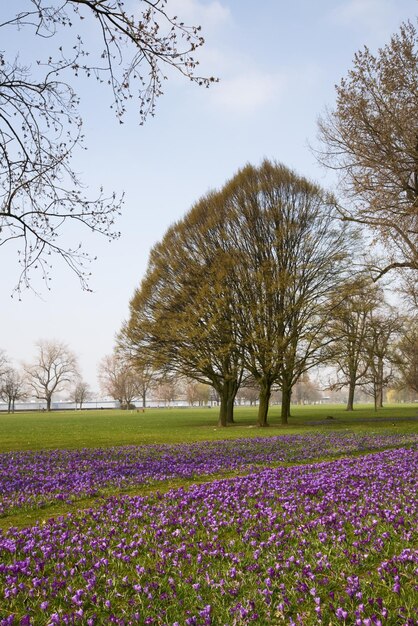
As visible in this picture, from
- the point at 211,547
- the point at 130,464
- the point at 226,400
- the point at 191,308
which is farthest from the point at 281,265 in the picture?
the point at 211,547

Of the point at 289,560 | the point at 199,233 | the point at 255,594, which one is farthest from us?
the point at 199,233

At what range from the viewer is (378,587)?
5020mm

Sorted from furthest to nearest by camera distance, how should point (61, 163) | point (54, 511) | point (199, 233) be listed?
point (199, 233)
point (61, 163)
point (54, 511)

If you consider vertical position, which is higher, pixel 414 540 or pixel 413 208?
pixel 413 208

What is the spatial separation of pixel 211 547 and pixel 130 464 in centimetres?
842

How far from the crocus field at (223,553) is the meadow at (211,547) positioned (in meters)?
0.02

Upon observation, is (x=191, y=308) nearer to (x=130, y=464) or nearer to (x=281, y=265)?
(x=281, y=265)

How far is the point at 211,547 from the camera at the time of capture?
6.46 metres

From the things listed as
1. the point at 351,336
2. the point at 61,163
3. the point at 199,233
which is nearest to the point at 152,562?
the point at 61,163

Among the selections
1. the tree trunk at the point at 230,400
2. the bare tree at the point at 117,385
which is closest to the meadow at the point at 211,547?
the tree trunk at the point at 230,400

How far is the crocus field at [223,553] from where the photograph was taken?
462 cm

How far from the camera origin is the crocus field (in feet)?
15.1

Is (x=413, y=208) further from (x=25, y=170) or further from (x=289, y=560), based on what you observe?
(x=289, y=560)

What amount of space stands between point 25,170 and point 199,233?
89.8ft
